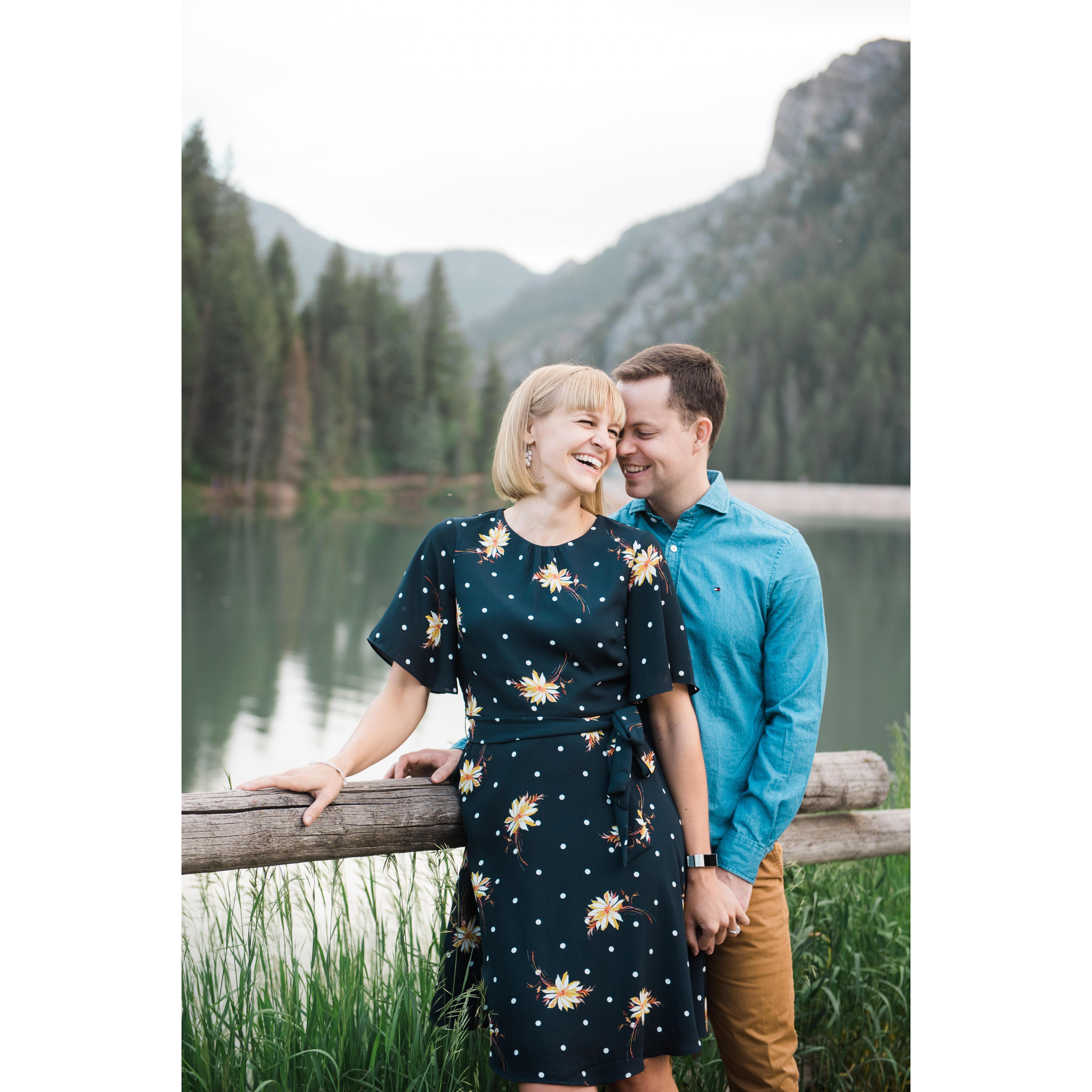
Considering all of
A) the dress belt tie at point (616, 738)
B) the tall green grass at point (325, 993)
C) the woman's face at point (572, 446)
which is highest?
the woman's face at point (572, 446)

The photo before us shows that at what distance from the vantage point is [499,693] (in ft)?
5.08

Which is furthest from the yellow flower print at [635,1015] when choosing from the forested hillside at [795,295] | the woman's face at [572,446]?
the forested hillside at [795,295]

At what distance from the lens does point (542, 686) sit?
5.02 ft

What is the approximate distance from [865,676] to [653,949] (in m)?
16.9

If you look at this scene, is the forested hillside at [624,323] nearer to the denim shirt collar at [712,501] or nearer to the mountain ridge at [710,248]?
the mountain ridge at [710,248]

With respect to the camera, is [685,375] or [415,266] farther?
[415,266]

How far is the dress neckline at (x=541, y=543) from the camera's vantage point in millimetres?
1599

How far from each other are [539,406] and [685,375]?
0.34 metres

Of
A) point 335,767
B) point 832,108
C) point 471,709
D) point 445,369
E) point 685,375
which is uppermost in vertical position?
point 832,108

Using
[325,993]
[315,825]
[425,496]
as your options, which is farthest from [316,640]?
[425,496]

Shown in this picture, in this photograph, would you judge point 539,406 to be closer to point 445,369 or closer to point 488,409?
point 488,409

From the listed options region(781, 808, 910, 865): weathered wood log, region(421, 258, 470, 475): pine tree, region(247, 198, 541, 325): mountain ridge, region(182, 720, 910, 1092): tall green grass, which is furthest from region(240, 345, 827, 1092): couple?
region(247, 198, 541, 325): mountain ridge
